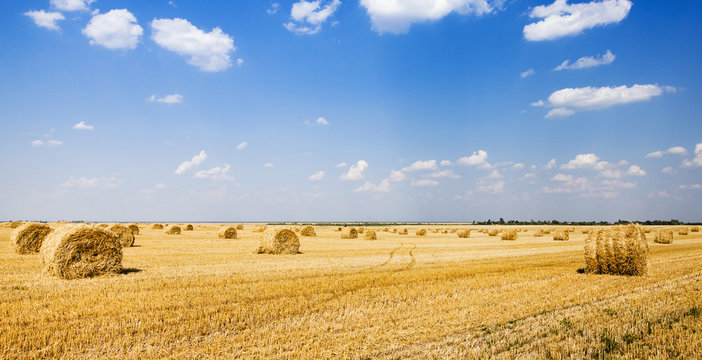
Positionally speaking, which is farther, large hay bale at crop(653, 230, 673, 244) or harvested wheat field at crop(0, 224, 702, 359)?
large hay bale at crop(653, 230, 673, 244)

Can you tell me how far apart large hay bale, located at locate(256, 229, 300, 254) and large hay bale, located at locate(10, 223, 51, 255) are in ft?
32.0

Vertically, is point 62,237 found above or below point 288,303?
above

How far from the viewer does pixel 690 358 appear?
518 cm

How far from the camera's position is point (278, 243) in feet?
65.2

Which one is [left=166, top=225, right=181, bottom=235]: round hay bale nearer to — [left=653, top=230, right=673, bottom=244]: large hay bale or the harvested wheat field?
the harvested wheat field

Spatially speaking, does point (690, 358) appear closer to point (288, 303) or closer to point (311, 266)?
point (288, 303)

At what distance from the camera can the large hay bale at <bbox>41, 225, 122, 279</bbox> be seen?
11.2 metres

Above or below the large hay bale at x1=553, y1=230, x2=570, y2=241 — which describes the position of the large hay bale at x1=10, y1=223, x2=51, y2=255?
above

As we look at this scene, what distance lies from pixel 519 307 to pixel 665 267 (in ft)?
32.6

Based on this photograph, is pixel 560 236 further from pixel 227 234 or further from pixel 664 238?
pixel 227 234

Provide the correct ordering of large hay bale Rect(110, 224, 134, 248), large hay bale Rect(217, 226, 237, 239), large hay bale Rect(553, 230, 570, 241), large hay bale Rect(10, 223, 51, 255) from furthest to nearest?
large hay bale Rect(553, 230, 570, 241)
large hay bale Rect(217, 226, 237, 239)
large hay bale Rect(110, 224, 134, 248)
large hay bale Rect(10, 223, 51, 255)

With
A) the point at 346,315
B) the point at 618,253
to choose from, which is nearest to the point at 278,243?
the point at 346,315

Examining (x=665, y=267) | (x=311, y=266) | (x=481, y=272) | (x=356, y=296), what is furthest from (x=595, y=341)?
(x=665, y=267)

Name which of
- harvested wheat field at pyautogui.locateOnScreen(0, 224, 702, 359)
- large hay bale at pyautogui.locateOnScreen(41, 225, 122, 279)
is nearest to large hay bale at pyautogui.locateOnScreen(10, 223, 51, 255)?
harvested wheat field at pyautogui.locateOnScreen(0, 224, 702, 359)
